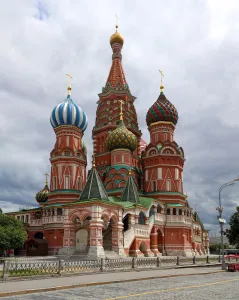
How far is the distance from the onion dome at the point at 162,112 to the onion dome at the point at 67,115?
8912 millimetres

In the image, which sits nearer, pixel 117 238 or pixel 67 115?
pixel 117 238

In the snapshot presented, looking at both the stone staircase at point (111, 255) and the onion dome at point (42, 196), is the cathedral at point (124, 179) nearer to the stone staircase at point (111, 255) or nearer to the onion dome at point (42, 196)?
the stone staircase at point (111, 255)

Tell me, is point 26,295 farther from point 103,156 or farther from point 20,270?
point 103,156

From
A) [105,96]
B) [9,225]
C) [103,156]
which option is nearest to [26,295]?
[9,225]

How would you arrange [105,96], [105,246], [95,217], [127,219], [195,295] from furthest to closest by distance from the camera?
1. [105,96]
2. [127,219]
3. [105,246]
4. [95,217]
5. [195,295]

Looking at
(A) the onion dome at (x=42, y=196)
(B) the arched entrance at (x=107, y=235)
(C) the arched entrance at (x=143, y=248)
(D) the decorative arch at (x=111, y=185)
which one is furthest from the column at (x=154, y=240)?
(A) the onion dome at (x=42, y=196)

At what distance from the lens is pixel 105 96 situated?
1882 inches

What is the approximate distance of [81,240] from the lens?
29.4m

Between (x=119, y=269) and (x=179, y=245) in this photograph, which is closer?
(x=119, y=269)

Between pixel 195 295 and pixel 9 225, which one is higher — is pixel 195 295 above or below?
below

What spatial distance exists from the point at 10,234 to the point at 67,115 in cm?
1690

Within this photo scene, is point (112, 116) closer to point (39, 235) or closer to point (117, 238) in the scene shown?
point (39, 235)

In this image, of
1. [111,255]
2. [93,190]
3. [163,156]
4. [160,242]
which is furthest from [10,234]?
[163,156]

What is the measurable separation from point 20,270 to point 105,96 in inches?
1350
